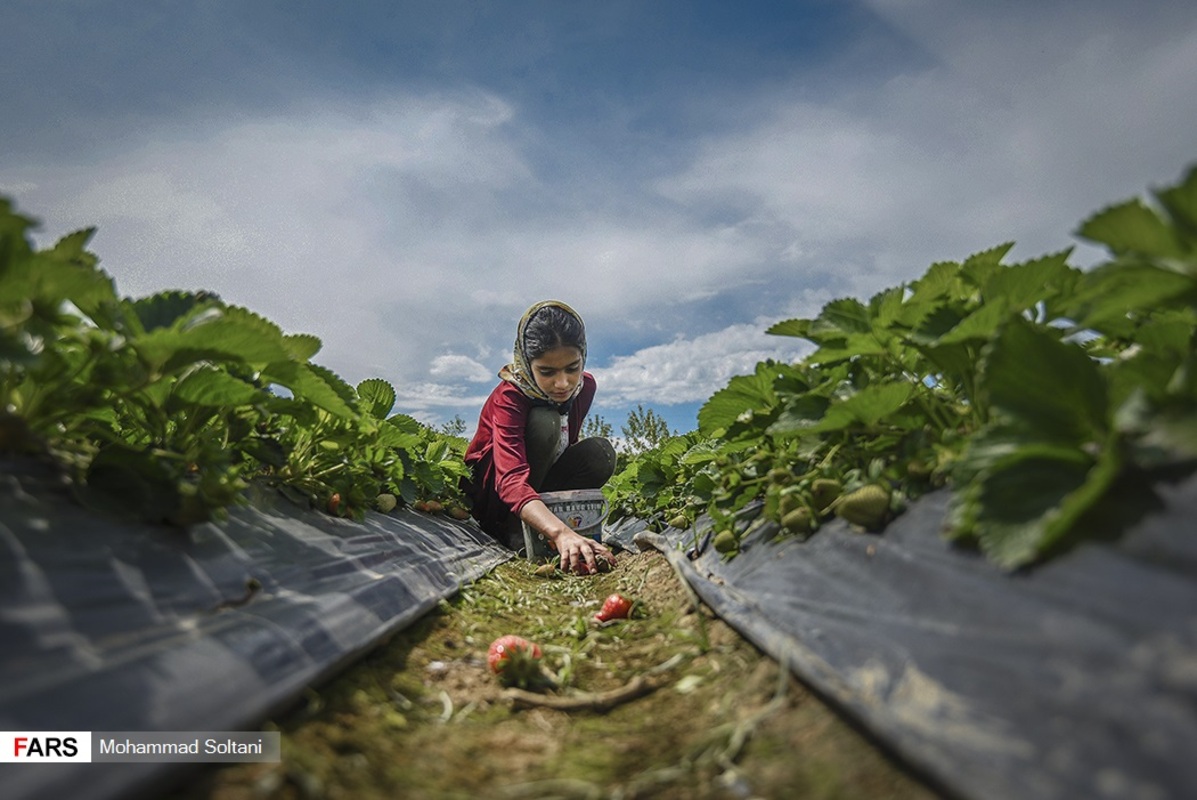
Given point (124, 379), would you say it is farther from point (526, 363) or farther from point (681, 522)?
point (526, 363)

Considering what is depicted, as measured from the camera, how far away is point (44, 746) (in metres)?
0.77

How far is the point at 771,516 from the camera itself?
1928 mm

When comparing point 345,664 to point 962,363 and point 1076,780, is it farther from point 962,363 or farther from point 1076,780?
point 962,363

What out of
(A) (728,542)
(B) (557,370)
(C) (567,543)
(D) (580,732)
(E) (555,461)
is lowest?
(D) (580,732)

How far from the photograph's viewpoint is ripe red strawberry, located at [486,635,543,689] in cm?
155

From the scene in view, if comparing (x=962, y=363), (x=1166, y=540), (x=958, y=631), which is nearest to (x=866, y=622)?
(x=958, y=631)

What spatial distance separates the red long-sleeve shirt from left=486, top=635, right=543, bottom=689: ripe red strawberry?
6.08 ft

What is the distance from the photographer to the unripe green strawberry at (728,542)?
206 centimetres

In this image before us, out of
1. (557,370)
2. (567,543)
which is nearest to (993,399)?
(567,543)

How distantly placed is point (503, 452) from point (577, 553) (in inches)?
37.0

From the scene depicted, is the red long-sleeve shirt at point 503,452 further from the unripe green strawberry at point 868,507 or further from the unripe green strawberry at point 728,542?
the unripe green strawberry at point 868,507

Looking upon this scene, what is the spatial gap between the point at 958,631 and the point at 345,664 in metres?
1.13

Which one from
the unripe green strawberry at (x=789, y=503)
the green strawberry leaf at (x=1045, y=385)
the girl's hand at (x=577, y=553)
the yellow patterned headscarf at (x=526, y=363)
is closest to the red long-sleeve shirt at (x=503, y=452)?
the yellow patterned headscarf at (x=526, y=363)

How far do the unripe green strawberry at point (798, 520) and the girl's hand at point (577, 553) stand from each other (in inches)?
61.2
